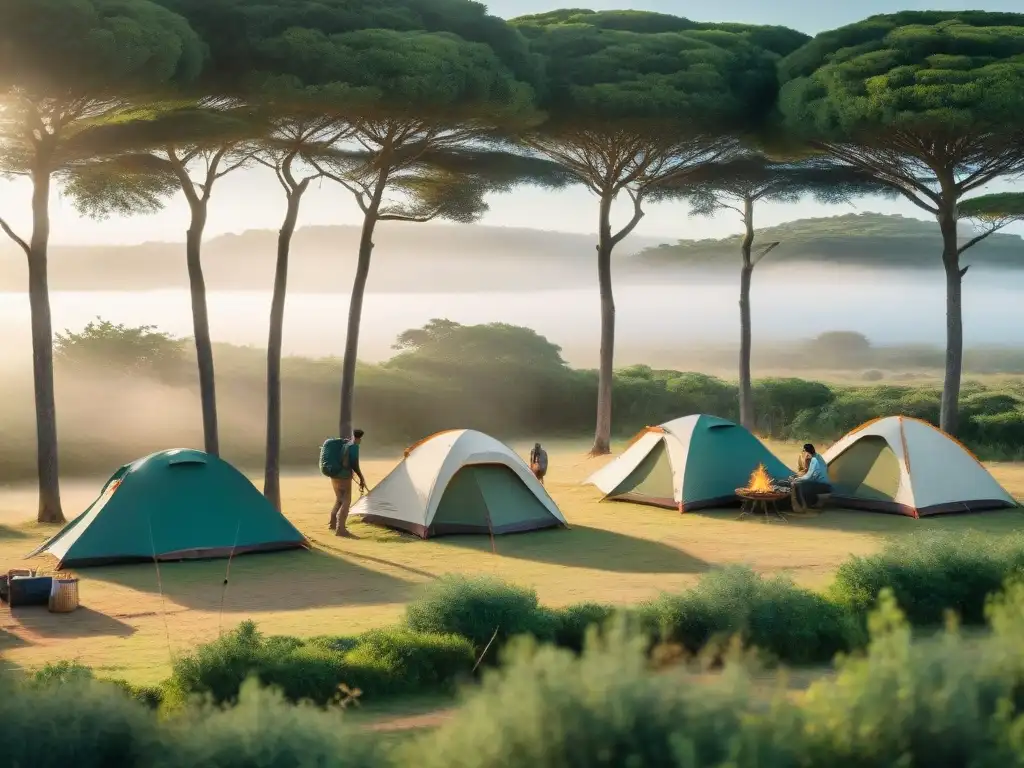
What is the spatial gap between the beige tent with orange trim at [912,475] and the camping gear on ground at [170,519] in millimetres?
8553

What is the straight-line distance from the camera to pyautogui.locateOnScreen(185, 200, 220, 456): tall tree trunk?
19.9 m

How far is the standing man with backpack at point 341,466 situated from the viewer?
52.7 feet

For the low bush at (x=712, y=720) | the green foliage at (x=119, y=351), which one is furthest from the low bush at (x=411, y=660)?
the green foliage at (x=119, y=351)

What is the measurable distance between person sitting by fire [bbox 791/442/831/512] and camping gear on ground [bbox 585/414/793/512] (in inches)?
28.2

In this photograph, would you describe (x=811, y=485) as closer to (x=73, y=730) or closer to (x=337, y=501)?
(x=337, y=501)

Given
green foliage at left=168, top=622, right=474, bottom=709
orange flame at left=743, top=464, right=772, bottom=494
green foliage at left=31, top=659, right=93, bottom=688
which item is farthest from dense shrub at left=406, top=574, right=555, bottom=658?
orange flame at left=743, top=464, right=772, bottom=494

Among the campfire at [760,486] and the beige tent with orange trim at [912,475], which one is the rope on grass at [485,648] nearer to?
the campfire at [760,486]

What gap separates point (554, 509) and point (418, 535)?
1848 mm

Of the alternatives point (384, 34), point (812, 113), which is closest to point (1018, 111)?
point (812, 113)

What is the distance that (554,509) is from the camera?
17.0 m

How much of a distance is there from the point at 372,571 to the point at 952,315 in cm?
1531

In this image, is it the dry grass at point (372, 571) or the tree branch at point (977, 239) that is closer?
the dry grass at point (372, 571)

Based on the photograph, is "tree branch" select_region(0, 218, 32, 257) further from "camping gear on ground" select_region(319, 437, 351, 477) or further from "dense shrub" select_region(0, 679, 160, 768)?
"dense shrub" select_region(0, 679, 160, 768)

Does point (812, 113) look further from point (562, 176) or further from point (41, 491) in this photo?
point (41, 491)
